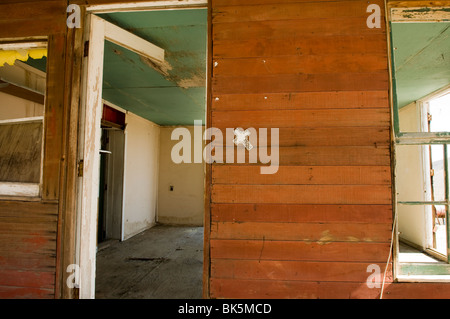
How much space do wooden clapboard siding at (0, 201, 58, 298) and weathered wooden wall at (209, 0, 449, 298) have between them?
3.74 feet

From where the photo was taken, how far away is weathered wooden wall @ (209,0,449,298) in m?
1.57

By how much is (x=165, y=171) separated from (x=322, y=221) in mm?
5732

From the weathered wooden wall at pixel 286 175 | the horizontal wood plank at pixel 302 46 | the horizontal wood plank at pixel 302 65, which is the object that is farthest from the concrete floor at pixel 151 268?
the horizontal wood plank at pixel 302 46

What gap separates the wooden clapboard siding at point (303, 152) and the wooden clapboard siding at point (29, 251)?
45.1 inches

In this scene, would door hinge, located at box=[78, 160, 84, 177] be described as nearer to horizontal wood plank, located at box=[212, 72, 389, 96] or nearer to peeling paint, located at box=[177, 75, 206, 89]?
horizontal wood plank, located at box=[212, 72, 389, 96]

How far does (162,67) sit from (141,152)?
317cm

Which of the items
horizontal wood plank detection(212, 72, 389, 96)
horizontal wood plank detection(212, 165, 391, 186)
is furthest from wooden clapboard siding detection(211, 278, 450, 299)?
horizontal wood plank detection(212, 72, 389, 96)

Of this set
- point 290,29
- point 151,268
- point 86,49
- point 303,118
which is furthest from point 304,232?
point 151,268

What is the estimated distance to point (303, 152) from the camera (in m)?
1.63

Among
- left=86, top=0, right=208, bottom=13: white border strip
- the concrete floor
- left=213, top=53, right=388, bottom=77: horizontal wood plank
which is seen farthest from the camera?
the concrete floor

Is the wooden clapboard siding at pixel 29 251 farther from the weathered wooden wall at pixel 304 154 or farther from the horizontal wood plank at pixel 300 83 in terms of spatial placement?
the horizontal wood plank at pixel 300 83

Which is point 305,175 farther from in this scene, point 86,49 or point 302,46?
point 86,49

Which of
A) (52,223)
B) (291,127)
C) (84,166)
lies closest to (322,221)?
(291,127)

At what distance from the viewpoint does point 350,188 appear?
159 cm
